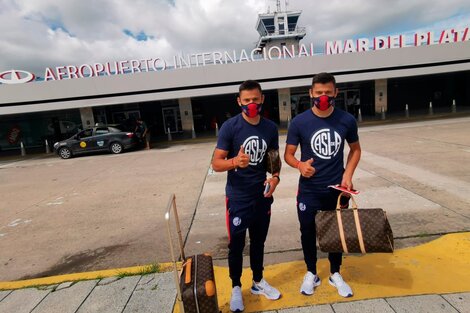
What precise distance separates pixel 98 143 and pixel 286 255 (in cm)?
1341

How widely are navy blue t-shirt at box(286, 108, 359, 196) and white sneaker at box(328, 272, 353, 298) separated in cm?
89

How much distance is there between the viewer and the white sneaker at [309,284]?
2762 mm

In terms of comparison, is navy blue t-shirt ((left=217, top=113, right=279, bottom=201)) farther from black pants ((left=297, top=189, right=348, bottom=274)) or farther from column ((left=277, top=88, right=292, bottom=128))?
column ((left=277, top=88, right=292, bottom=128))

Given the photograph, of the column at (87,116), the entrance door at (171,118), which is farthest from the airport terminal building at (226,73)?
the entrance door at (171,118)

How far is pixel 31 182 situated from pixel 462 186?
38.2 ft

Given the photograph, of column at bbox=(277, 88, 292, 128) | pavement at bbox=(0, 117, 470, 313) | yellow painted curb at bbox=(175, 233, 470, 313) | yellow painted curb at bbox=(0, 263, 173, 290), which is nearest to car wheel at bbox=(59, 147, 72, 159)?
pavement at bbox=(0, 117, 470, 313)

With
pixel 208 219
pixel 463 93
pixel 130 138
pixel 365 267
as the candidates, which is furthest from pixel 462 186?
pixel 463 93

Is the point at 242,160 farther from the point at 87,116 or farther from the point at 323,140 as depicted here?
the point at 87,116

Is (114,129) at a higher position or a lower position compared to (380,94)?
lower

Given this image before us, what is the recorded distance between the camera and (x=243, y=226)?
2525 millimetres

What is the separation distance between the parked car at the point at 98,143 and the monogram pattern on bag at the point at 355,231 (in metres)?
13.7

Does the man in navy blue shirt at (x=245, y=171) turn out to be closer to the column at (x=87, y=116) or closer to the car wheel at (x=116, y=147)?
the car wheel at (x=116, y=147)

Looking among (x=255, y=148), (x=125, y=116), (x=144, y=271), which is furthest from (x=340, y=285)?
(x=125, y=116)

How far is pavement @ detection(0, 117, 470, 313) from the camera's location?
2.71 metres
